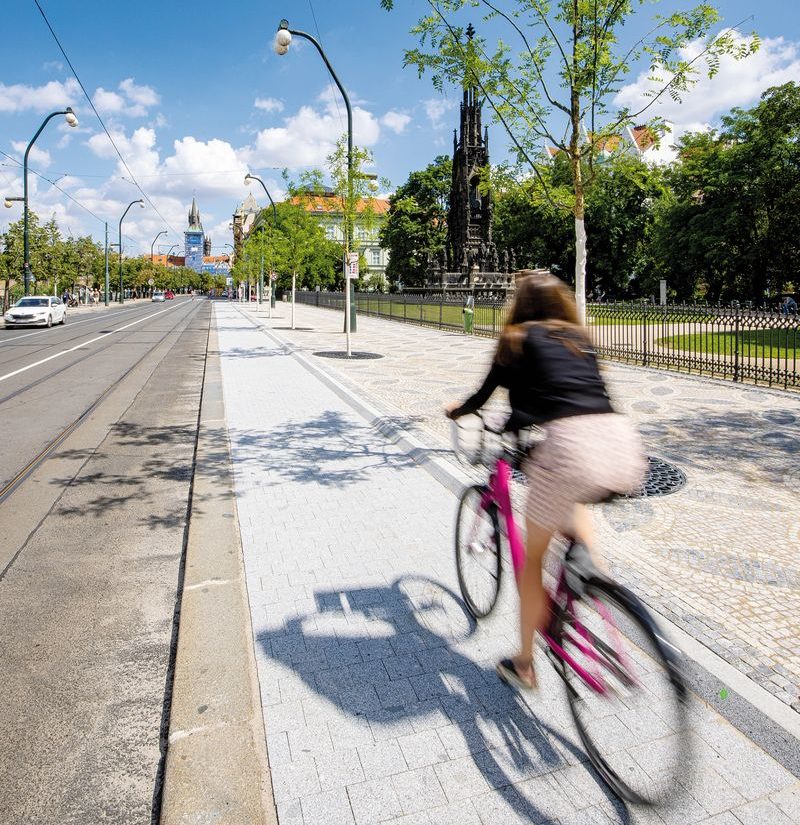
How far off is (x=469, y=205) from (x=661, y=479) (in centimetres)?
4784

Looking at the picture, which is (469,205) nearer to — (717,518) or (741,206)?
(741,206)

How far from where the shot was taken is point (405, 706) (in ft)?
9.30

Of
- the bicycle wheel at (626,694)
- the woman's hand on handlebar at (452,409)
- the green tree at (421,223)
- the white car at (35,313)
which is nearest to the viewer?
the bicycle wheel at (626,694)

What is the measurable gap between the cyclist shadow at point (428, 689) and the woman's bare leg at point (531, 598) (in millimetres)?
192

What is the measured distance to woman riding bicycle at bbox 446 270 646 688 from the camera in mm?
2412

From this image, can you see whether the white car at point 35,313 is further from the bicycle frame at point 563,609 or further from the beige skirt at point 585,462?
the beige skirt at point 585,462

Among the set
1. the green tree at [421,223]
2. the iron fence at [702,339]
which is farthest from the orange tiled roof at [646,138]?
the green tree at [421,223]

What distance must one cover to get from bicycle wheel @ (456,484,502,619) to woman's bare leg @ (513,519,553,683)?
24.9 inches

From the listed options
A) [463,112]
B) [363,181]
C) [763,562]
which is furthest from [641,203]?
[763,562]

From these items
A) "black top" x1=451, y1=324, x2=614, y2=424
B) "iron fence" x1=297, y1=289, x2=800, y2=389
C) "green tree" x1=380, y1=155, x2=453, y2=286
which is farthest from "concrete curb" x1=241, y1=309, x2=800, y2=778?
"green tree" x1=380, y1=155, x2=453, y2=286

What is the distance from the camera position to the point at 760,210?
39125mm

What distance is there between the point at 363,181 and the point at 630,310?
27.0ft

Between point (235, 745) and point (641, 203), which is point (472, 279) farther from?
point (235, 745)

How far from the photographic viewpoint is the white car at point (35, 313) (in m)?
30.2
